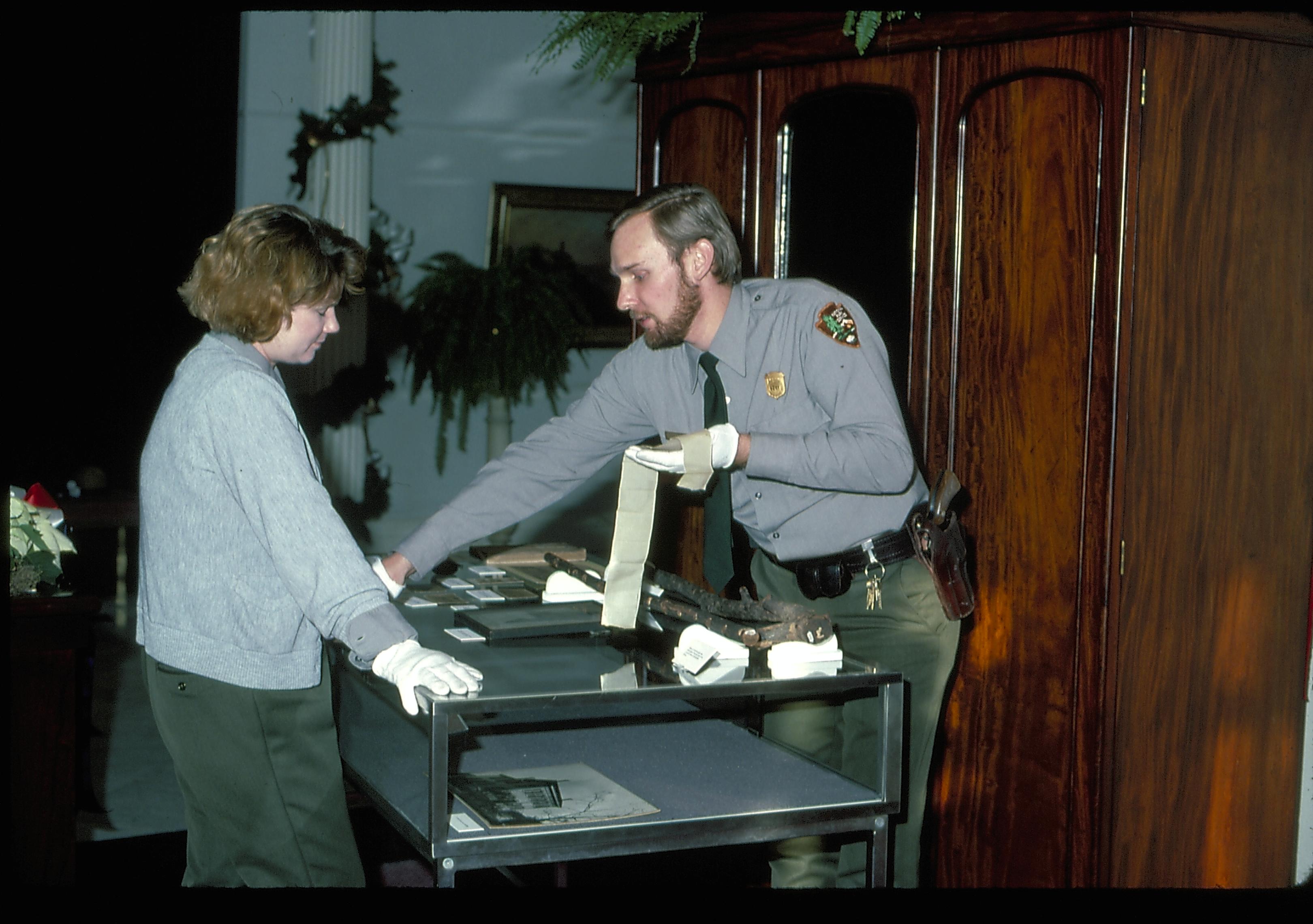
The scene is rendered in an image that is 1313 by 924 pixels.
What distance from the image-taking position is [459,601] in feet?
8.38

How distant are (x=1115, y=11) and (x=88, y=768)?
3021 mm

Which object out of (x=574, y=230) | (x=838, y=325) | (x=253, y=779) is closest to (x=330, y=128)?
(x=574, y=230)

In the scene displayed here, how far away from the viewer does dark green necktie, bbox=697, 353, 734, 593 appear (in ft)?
8.95

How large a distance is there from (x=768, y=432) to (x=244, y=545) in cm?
111

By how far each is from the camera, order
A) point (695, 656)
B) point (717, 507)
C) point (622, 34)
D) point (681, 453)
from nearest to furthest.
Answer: point (695, 656) < point (681, 453) < point (717, 507) < point (622, 34)

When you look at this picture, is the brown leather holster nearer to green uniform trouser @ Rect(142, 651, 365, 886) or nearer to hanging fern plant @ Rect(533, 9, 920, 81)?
green uniform trouser @ Rect(142, 651, 365, 886)

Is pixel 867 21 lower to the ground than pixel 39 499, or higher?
higher

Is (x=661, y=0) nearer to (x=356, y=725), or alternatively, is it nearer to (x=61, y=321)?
(x=356, y=725)

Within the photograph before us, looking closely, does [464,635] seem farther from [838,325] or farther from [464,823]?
[838,325]

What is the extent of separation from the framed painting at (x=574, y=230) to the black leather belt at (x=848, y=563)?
17.6 ft

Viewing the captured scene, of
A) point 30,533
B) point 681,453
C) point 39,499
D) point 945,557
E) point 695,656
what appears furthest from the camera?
point 39,499

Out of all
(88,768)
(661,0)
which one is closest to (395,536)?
(88,768)

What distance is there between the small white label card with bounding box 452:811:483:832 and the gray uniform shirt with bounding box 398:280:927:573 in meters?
0.76

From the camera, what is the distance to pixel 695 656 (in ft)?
6.66
